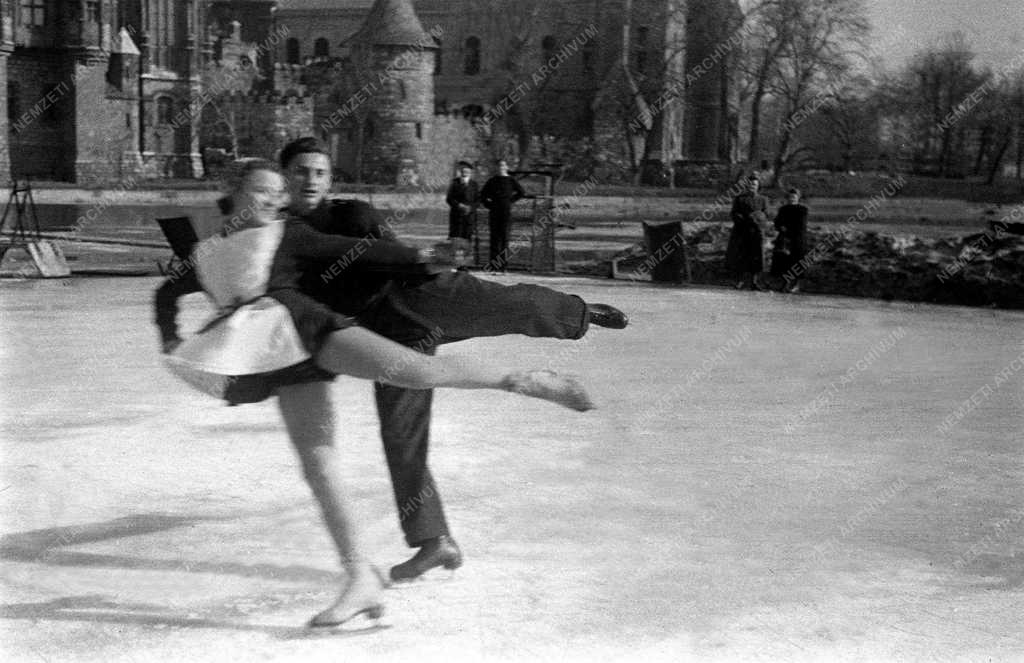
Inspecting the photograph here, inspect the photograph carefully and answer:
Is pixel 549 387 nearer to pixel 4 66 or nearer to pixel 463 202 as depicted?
pixel 463 202

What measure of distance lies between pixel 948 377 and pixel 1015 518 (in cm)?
412

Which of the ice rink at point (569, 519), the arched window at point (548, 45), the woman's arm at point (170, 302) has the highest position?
the arched window at point (548, 45)

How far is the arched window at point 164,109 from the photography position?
57.1 m

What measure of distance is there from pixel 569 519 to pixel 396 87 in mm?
55777

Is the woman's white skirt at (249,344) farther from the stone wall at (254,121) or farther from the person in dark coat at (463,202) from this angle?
the stone wall at (254,121)

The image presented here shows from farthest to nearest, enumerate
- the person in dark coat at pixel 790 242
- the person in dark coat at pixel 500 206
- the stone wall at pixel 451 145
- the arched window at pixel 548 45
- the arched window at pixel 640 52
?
the arched window at pixel 548 45
the arched window at pixel 640 52
the stone wall at pixel 451 145
the person in dark coat at pixel 500 206
the person in dark coat at pixel 790 242

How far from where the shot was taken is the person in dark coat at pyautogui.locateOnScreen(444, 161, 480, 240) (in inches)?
723

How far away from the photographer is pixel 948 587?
469 centimetres

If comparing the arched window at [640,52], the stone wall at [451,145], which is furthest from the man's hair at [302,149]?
the arched window at [640,52]

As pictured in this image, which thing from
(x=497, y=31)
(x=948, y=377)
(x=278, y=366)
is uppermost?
(x=497, y=31)

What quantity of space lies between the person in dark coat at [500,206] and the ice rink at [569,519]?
717 centimetres

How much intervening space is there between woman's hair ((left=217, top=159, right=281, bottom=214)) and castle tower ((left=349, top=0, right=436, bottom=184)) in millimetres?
54505

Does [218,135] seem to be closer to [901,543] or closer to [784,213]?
[784,213]

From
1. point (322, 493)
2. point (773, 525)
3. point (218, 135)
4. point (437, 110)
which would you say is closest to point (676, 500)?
point (773, 525)
